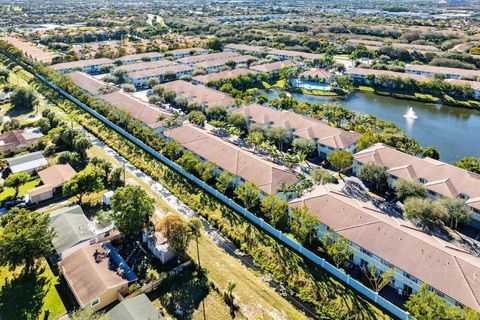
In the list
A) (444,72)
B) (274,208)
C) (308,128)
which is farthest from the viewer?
(444,72)

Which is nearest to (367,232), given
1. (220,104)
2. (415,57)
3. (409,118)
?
(220,104)

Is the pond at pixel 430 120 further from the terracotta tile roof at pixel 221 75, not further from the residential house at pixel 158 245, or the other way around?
the residential house at pixel 158 245

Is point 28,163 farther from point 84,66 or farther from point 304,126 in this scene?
point 84,66

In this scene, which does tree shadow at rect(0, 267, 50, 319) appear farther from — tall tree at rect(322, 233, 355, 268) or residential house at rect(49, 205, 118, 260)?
tall tree at rect(322, 233, 355, 268)

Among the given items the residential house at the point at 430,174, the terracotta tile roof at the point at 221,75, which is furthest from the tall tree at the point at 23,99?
the residential house at the point at 430,174

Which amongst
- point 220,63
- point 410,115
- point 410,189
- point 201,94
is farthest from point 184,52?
point 410,189

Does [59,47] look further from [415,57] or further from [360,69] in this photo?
[415,57]
